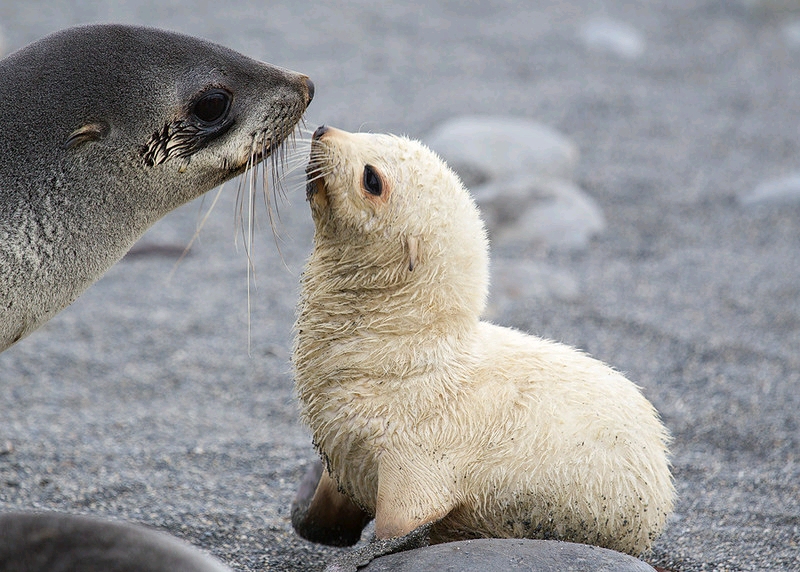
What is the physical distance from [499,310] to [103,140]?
10.5 ft

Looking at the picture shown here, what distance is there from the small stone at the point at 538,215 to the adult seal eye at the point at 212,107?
4.22m

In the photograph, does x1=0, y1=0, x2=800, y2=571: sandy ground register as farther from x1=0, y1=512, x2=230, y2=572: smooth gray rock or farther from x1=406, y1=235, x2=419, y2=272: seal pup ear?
x1=0, y1=512, x2=230, y2=572: smooth gray rock

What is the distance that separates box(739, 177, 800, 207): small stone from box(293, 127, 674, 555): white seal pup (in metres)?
5.22

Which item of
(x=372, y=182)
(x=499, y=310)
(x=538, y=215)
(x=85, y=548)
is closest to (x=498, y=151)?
(x=538, y=215)

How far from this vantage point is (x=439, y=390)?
2924 millimetres

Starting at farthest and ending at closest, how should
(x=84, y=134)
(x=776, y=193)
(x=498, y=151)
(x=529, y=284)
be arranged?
(x=498, y=151) → (x=776, y=193) → (x=529, y=284) → (x=84, y=134)

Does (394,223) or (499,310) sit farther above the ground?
(394,223)

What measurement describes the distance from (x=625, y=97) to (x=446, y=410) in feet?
27.4

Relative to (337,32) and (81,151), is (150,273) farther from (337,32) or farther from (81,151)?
(337,32)

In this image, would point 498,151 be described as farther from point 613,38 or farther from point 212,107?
point 212,107

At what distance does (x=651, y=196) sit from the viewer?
802 cm

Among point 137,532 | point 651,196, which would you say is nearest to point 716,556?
point 137,532

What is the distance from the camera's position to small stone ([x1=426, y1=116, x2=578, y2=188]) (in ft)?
26.1

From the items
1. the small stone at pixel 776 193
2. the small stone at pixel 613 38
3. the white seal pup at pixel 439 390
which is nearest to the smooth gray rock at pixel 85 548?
the white seal pup at pixel 439 390
